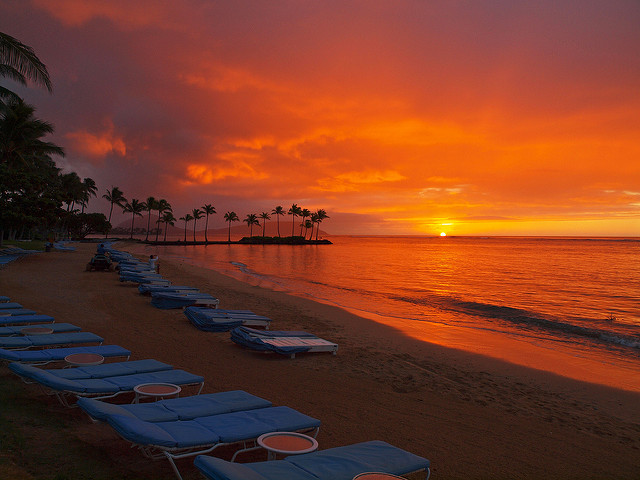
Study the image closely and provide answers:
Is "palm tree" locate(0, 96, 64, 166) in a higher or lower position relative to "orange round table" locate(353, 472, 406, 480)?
higher

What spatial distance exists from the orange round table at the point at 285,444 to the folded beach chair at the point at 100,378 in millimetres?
2015

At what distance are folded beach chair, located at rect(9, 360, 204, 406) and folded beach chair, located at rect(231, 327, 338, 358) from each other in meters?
2.94

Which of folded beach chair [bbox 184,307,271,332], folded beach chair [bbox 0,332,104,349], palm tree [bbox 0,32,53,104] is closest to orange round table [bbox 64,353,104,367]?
folded beach chair [bbox 0,332,104,349]

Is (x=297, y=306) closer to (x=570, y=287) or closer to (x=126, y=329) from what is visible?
(x=126, y=329)

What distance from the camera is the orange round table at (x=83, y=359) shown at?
19.5 ft

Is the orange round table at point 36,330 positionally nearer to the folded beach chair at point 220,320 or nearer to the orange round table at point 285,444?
the folded beach chair at point 220,320

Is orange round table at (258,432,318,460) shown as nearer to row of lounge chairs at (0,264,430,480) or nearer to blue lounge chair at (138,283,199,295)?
row of lounge chairs at (0,264,430,480)

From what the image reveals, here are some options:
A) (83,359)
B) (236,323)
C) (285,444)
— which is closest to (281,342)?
(236,323)

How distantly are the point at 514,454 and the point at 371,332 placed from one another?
24.1 feet

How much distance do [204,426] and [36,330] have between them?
5824 mm

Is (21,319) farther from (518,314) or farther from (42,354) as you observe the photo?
(518,314)

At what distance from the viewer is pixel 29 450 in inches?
155

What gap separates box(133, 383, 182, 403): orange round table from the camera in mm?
4828

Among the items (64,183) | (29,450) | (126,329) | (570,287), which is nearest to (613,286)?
(570,287)
